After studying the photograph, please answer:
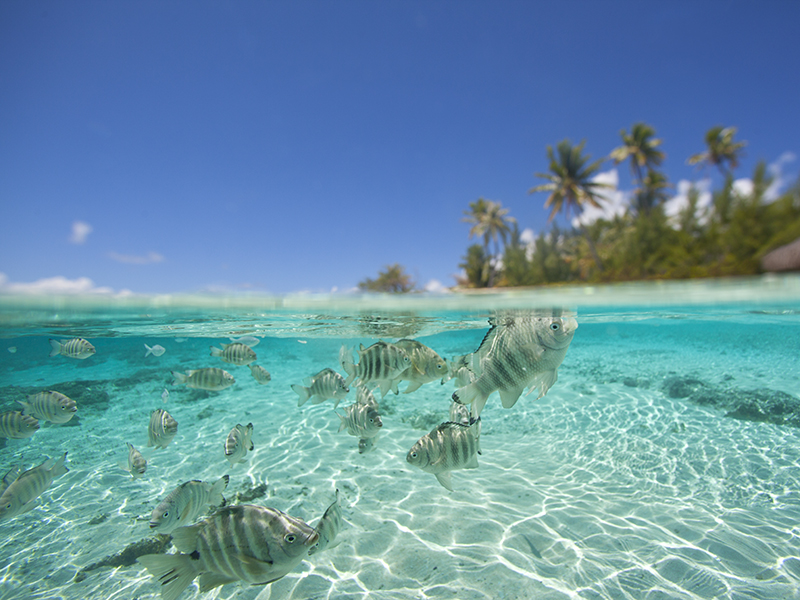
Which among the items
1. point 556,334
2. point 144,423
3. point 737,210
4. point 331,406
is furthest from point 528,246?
point 556,334

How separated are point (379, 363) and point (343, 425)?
5.57ft

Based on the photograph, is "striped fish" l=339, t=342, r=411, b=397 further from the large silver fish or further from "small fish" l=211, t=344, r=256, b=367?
"small fish" l=211, t=344, r=256, b=367

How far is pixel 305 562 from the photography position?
500cm

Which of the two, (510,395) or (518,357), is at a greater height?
(518,357)

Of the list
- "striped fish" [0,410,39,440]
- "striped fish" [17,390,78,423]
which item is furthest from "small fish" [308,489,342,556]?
"striped fish" [0,410,39,440]

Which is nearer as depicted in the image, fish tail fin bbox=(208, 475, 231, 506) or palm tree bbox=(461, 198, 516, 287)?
fish tail fin bbox=(208, 475, 231, 506)

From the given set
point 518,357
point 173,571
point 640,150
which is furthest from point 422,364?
point 640,150

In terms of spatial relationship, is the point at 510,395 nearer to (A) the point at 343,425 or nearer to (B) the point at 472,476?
(A) the point at 343,425

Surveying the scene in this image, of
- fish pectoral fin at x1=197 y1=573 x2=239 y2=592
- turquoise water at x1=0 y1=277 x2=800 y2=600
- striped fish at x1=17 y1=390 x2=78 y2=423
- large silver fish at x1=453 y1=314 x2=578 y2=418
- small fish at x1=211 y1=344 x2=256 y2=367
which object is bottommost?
turquoise water at x1=0 y1=277 x2=800 y2=600

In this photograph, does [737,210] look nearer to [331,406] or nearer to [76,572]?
[331,406]

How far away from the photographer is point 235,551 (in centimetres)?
232

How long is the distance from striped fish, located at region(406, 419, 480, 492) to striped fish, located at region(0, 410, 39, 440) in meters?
6.13

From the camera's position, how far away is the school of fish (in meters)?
2.31

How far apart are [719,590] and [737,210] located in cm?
2376
